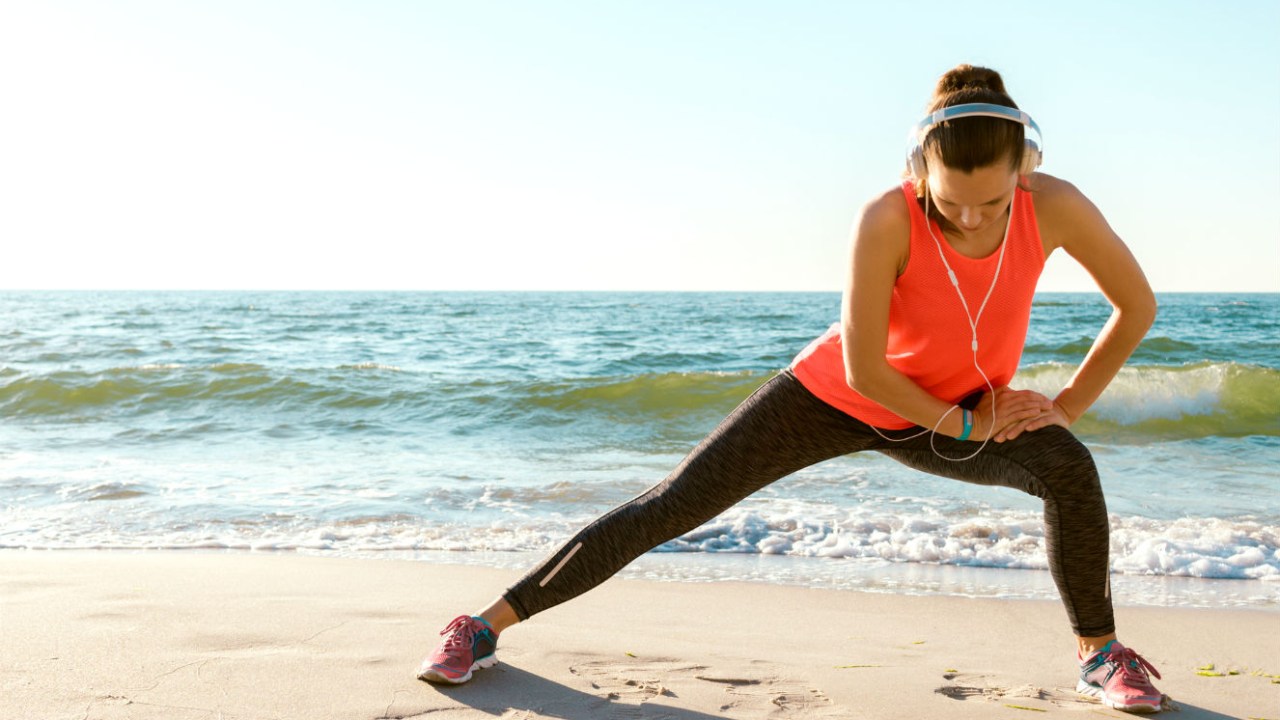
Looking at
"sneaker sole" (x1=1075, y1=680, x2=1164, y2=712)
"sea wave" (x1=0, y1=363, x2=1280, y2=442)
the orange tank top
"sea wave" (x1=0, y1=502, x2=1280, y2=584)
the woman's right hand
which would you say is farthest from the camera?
"sea wave" (x1=0, y1=363, x2=1280, y2=442)

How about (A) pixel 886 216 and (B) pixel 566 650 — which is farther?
(B) pixel 566 650

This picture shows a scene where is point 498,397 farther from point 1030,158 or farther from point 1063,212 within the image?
point 1030,158

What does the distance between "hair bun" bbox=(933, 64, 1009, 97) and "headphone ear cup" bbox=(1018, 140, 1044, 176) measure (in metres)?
0.13

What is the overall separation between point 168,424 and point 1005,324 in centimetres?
937

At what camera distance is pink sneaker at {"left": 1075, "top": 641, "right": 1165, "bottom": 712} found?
255 cm

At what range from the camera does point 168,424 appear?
9906mm

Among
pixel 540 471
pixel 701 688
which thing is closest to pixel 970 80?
pixel 701 688

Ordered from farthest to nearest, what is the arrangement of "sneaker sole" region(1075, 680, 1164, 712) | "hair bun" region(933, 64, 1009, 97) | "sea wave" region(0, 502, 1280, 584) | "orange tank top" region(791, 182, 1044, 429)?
1. "sea wave" region(0, 502, 1280, 584)
2. "sneaker sole" region(1075, 680, 1164, 712)
3. "orange tank top" region(791, 182, 1044, 429)
4. "hair bun" region(933, 64, 1009, 97)

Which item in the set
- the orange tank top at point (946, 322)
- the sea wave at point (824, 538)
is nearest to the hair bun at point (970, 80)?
the orange tank top at point (946, 322)

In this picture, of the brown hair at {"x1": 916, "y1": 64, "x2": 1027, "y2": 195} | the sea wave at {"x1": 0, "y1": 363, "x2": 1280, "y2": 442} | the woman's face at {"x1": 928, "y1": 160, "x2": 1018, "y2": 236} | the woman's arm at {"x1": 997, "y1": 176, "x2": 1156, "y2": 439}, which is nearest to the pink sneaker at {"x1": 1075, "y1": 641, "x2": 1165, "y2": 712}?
the woman's arm at {"x1": 997, "y1": 176, "x2": 1156, "y2": 439}

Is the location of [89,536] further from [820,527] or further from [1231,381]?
[1231,381]

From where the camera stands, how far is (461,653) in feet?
8.79

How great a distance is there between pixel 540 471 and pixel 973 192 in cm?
556

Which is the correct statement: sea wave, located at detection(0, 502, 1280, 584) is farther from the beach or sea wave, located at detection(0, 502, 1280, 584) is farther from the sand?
the sand
